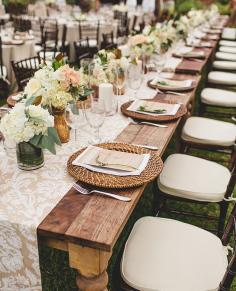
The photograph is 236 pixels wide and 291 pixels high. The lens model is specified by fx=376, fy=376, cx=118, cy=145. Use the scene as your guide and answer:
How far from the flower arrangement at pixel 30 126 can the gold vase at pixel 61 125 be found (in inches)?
11.7

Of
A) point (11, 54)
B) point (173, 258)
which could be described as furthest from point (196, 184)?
point (11, 54)

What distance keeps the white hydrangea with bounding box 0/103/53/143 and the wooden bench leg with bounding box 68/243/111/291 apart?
46cm

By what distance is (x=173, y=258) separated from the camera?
1457 millimetres

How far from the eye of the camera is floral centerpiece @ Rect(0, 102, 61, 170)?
1401mm

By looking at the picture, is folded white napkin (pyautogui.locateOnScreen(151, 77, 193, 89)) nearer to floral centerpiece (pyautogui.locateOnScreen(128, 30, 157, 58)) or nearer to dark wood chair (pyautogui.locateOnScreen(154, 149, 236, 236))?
floral centerpiece (pyautogui.locateOnScreen(128, 30, 157, 58))

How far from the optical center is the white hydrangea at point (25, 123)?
1398 millimetres

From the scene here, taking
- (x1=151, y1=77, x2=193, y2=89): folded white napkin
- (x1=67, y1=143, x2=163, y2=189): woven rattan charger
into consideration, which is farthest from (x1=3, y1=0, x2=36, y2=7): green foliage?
(x1=67, y1=143, x2=163, y2=189): woven rattan charger

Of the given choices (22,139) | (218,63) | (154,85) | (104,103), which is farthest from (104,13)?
(22,139)

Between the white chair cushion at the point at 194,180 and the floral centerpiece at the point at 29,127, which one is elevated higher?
the floral centerpiece at the point at 29,127

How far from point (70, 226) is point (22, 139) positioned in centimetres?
43

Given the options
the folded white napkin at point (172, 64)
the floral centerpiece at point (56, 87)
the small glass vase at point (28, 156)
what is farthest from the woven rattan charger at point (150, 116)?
the folded white napkin at point (172, 64)

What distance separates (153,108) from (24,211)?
1152 mm

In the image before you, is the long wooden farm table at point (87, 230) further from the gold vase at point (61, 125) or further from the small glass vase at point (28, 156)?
the gold vase at point (61, 125)

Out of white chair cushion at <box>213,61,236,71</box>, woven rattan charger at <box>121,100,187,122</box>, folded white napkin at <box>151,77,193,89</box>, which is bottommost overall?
white chair cushion at <box>213,61,236,71</box>
